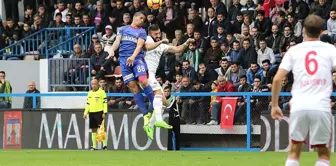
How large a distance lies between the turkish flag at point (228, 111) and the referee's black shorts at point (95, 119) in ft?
9.84

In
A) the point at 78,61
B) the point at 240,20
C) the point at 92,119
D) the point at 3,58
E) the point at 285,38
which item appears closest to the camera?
the point at 92,119

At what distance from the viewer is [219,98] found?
23.3 m

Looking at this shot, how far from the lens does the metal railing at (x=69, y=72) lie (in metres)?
28.5

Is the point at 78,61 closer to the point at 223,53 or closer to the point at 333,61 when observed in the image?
the point at 223,53

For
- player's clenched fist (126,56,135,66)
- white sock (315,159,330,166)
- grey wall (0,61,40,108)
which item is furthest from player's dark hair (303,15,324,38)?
grey wall (0,61,40,108)

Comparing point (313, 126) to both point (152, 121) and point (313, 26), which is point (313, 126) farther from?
point (152, 121)

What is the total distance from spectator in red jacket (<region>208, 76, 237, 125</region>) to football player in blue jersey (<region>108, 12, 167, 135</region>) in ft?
17.1

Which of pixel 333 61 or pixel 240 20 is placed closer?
pixel 333 61

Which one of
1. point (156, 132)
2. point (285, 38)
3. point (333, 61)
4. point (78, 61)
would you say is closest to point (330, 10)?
point (285, 38)

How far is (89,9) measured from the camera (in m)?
31.1

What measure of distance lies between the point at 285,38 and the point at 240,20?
2080 millimetres

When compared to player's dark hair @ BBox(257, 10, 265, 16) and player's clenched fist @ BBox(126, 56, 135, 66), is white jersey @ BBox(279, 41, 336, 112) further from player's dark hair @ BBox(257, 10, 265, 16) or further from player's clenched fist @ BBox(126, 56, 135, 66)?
player's dark hair @ BBox(257, 10, 265, 16)

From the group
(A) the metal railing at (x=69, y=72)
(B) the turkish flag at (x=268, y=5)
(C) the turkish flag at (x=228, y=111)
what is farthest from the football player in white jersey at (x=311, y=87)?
(A) the metal railing at (x=69, y=72)

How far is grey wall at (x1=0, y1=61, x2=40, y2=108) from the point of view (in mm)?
30031
